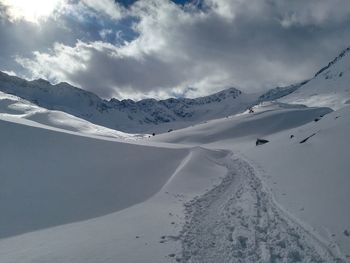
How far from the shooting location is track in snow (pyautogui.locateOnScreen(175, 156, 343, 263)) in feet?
36.2

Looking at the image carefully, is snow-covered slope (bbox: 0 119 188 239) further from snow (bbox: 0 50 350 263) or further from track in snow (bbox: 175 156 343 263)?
track in snow (bbox: 175 156 343 263)

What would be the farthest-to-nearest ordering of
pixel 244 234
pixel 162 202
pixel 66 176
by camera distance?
pixel 66 176, pixel 162 202, pixel 244 234

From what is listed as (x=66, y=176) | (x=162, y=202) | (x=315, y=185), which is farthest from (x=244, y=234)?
(x=66, y=176)

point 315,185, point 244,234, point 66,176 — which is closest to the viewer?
point 244,234

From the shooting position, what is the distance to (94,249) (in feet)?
38.8

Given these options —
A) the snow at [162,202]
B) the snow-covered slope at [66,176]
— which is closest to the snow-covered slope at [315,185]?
the snow at [162,202]

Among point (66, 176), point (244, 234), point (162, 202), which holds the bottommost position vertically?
point (244, 234)

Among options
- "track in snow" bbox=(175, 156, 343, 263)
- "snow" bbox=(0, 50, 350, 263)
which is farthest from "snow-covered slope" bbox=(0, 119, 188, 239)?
"track in snow" bbox=(175, 156, 343, 263)

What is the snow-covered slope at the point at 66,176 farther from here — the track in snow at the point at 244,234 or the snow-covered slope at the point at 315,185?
the snow-covered slope at the point at 315,185

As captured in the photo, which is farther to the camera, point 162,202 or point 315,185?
point 162,202

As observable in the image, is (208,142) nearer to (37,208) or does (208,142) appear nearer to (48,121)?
(37,208)

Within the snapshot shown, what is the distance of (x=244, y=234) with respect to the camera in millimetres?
12914

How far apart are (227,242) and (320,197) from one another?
19.0 ft

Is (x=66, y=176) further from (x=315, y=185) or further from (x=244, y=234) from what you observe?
(x=315, y=185)
